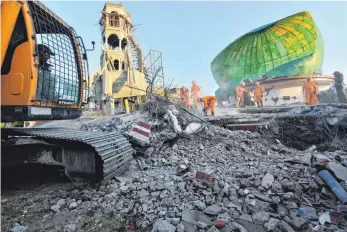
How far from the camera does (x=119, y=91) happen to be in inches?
656

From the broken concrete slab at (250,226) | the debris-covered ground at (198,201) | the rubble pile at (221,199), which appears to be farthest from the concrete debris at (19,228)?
the broken concrete slab at (250,226)

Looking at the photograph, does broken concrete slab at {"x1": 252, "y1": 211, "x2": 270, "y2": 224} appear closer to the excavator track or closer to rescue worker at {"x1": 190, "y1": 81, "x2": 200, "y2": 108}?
the excavator track

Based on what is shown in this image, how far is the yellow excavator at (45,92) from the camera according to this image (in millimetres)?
2402

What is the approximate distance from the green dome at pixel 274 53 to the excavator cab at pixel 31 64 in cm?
1795

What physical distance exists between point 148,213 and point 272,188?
1.66m

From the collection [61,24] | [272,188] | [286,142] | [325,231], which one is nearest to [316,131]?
[286,142]

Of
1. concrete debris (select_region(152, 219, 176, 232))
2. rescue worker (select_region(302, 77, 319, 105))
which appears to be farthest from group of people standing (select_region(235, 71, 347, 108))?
concrete debris (select_region(152, 219, 176, 232))

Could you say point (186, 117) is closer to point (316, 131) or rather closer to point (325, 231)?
point (316, 131)

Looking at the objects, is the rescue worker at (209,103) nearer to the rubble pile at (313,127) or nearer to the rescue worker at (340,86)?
the rubble pile at (313,127)

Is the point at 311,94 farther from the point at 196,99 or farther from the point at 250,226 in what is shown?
the point at 250,226

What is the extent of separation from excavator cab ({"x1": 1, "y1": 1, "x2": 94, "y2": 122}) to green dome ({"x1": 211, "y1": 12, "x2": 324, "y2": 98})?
17.9m

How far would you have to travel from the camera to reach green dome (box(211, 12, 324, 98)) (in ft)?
54.4

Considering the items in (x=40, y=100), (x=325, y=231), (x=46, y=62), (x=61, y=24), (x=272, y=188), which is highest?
(x=61, y=24)

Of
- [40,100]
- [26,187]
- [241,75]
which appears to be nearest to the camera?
[40,100]
